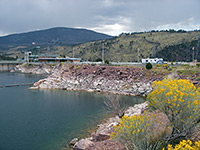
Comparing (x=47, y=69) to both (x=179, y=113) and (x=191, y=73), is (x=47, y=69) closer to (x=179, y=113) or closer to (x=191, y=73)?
(x=191, y=73)

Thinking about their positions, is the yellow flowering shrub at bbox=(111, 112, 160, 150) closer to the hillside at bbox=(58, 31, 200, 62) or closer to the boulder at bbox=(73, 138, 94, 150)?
the boulder at bbox=(73, 138, 94, 150)

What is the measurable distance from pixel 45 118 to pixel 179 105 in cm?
2464

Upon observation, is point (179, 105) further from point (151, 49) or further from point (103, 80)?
point (151, 49)

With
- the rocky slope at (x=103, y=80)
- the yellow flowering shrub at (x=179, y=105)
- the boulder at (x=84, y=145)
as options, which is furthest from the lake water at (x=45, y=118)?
the yellow flowering shrub at (x=179, y=105)

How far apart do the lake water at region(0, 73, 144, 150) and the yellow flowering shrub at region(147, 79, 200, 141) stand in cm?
1303

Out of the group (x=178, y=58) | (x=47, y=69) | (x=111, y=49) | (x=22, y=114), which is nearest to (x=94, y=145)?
(x=22, y=114)

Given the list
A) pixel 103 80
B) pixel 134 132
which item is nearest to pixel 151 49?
pixel 103 80

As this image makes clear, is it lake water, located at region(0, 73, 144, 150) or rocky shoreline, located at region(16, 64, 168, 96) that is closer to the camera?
lake water, located at region(0, 73, 144, 150)

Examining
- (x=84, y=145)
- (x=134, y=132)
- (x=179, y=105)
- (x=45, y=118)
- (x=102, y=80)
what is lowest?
(x=45, y=118)

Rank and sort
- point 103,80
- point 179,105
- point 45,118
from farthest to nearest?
point 103,80
point 45,118
point 179,105

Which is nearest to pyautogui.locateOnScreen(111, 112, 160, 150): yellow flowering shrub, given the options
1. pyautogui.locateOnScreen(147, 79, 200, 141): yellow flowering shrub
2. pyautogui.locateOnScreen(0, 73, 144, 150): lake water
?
pyautogui.locateOnScreen(147, 79, 200, 141): yellow flowering shrub

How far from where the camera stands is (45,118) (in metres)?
33.2

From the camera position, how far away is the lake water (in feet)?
79.6

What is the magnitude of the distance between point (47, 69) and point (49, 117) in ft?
273
